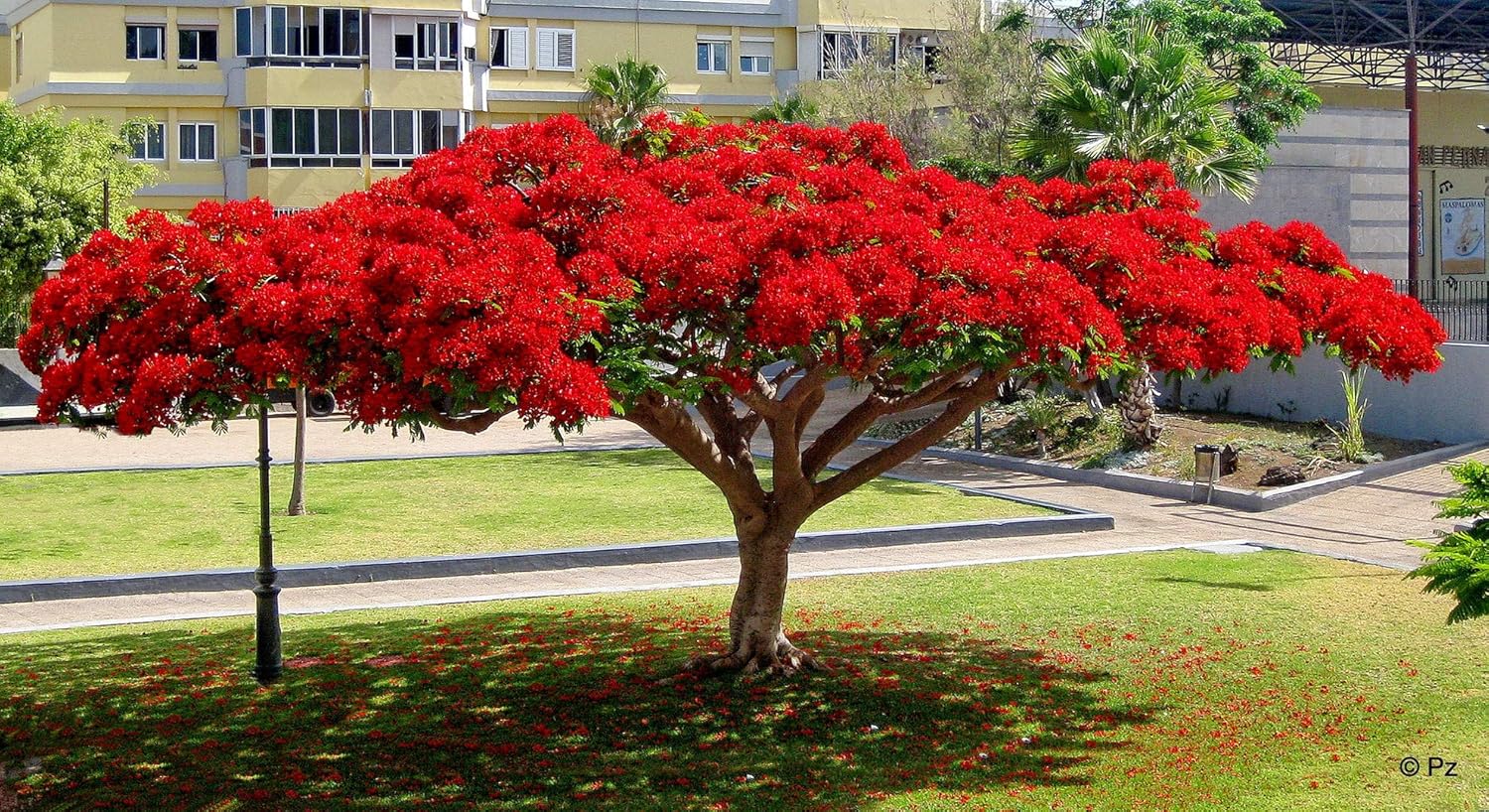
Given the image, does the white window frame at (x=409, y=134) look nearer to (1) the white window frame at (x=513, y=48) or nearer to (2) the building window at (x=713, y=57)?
(1) the white window frame at (x=513, y=48)

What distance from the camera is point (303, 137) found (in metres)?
43.5

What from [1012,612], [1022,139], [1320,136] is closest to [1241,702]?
[1012,612]

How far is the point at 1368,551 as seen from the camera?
17047 millimetres

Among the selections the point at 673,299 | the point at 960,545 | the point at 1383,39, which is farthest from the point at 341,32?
the point at 673,299

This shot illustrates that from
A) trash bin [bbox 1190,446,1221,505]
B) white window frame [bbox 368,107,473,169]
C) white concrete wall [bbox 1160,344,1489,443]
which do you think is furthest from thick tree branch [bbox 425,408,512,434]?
white window frame [bbox 368,107,473,169]

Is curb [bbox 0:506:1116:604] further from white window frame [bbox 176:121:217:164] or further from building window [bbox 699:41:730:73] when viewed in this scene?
building window [bbox 699:41:730:73]

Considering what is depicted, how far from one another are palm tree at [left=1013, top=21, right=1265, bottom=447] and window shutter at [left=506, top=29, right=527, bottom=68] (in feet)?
84.0

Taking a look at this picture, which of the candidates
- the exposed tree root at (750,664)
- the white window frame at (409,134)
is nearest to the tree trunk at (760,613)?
the exposed tree root at (750,664)

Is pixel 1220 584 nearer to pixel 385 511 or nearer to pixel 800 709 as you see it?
pixel 800 709

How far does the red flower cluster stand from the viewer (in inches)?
321

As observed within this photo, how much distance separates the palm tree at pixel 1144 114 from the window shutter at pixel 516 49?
25795 mm

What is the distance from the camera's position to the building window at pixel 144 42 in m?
43.6

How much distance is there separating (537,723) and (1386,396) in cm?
1896

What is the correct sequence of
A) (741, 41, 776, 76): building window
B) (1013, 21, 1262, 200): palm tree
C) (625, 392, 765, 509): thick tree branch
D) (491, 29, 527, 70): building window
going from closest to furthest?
(625, 392, 765, 509): thick tree branch, (1013, 21, 1262, 200): palm tree, (491, 29, 527, 70): building window, (741, 41, 776, 76): building window
